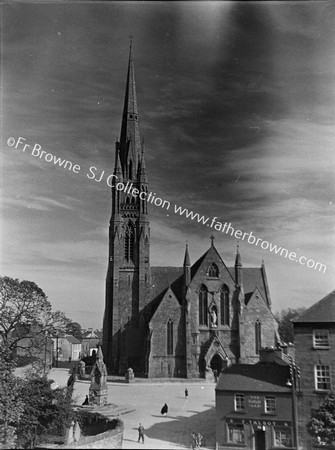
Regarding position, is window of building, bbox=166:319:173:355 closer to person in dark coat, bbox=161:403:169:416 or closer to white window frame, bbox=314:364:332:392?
person in dark coat, bbox=161:403:169:416

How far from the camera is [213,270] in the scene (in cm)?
1752

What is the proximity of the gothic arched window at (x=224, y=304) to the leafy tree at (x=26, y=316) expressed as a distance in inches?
224

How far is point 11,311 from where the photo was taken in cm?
1584

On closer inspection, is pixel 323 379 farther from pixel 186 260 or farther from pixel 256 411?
pixel 186 260

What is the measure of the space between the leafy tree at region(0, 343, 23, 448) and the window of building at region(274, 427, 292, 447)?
6.69m

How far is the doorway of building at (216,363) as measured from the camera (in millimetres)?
18516

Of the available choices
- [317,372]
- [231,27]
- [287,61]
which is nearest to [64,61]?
[231,27]

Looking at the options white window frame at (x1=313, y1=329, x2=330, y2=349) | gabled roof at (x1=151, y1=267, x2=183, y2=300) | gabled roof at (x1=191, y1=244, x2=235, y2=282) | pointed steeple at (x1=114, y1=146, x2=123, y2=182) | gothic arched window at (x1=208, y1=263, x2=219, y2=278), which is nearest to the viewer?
white window frame at (x1=313, y1=329, x2=330, y2=349)

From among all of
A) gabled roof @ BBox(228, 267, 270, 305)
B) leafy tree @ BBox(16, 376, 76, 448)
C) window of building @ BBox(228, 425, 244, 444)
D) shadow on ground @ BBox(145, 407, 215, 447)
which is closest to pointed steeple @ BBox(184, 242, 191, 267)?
gabled roof @ BBox(228, 267, 270, 305)

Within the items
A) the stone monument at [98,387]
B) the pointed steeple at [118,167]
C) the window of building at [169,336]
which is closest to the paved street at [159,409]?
the stone monument at [98,387]

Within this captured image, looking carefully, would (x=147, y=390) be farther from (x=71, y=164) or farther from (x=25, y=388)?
(x=71, y=164)

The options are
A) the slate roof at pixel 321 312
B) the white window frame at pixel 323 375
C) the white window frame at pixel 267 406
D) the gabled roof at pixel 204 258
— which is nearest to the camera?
the white window frame at pixel 267 406

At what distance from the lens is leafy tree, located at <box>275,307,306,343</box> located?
14516mm

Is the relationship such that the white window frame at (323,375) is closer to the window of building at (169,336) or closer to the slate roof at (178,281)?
the slate roof at (178,281)
